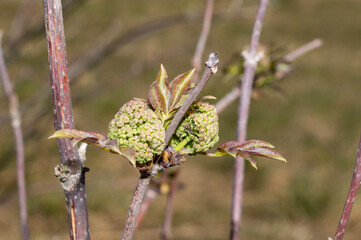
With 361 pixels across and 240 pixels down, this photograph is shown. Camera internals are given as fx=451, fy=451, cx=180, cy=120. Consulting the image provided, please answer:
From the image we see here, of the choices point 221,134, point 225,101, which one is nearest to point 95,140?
point 225,101

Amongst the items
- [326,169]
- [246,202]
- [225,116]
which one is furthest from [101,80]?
[326,169]

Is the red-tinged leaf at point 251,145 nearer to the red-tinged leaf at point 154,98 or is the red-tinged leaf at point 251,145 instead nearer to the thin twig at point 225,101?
the red-tinged leaf at point 154,98

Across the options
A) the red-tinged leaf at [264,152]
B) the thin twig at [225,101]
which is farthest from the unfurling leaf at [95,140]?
the thin twig at [225,101]

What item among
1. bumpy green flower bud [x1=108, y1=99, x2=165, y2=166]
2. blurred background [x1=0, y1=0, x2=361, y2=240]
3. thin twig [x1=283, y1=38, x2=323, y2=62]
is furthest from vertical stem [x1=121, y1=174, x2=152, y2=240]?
blurred background [x1=0, y1=0, x2=361, y2=240]

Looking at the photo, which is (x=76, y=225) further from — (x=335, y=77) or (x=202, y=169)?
(x=335, y=77)

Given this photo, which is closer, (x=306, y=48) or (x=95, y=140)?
(x=95, y=140)

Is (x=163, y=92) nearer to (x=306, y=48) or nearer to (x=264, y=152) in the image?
(x=264, y=152)
